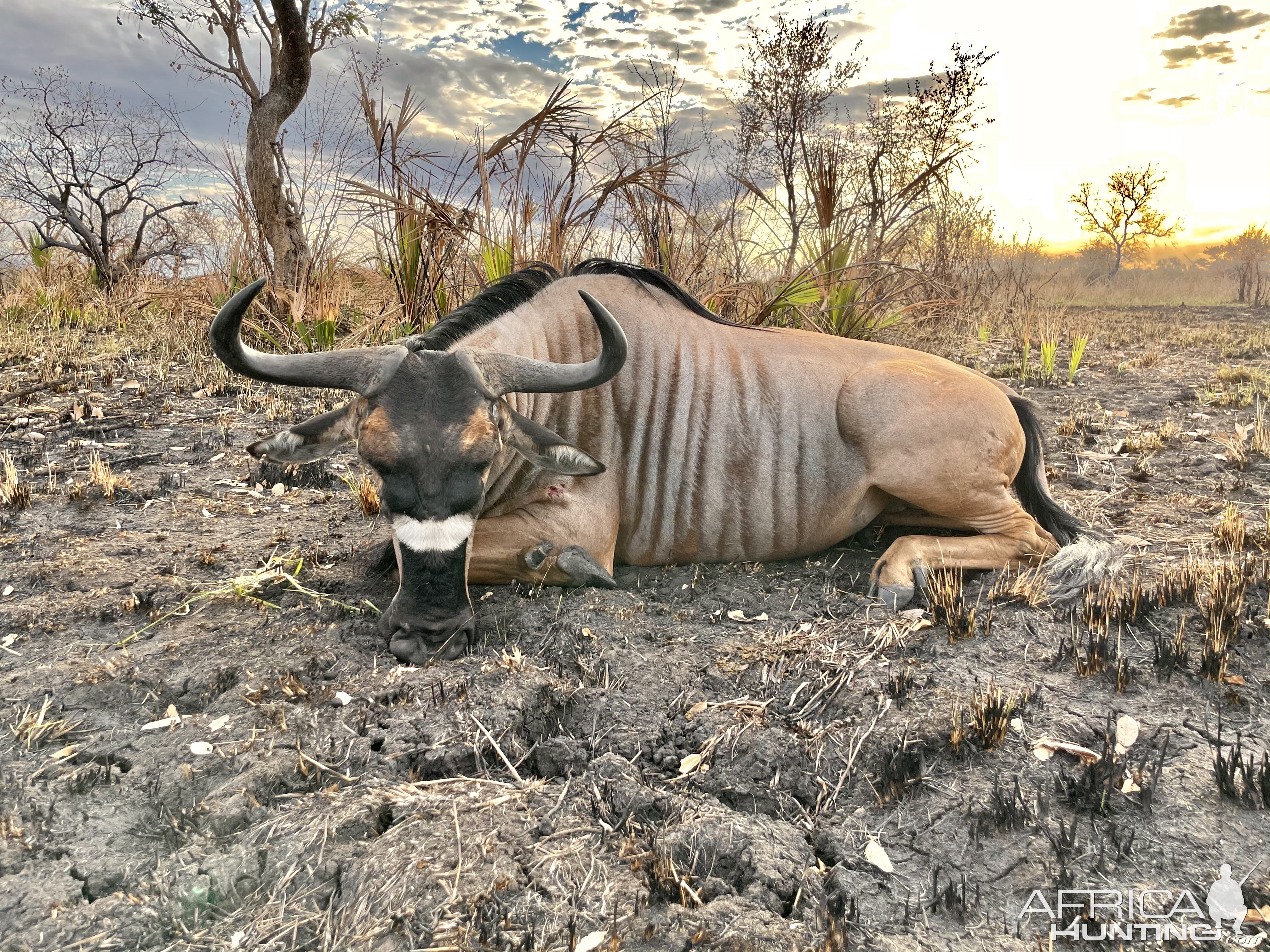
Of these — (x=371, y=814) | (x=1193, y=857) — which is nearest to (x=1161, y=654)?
(x=1193, y=857)

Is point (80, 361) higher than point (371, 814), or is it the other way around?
point (80, 361)

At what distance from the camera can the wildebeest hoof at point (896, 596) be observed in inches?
139

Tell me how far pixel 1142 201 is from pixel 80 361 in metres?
42.0

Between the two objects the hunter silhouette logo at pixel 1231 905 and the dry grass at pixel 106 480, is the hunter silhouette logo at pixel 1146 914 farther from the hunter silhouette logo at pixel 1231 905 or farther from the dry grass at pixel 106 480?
the dry grass at pixel 106 480

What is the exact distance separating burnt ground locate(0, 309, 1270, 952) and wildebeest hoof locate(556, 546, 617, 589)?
8 centimetres

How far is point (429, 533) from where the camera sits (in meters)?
2.94

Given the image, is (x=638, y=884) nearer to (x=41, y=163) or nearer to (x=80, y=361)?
(x=80, y=361)

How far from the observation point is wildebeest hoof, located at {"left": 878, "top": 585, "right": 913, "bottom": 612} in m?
3.54

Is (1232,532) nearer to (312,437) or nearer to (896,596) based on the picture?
(896,596)

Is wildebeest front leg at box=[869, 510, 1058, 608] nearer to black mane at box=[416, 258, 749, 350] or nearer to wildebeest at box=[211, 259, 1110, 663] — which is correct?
wildebeest at box=[211, 259, 1110, 663]

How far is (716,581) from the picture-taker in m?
3.88

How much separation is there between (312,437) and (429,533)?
0.78 metres

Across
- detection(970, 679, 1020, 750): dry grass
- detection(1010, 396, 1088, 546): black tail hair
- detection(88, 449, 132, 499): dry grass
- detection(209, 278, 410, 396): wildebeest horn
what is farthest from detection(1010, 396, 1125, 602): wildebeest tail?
detection(88, 449, 132, 499): dry grass

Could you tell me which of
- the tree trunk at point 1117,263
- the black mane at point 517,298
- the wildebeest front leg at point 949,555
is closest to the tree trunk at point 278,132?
the black mane at point 517,298
